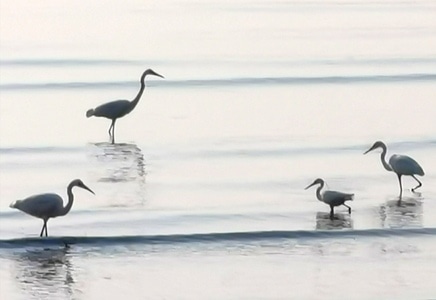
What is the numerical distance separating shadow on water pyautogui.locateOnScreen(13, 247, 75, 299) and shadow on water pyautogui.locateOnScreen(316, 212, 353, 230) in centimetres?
266

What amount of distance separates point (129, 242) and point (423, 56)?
14.8 metres

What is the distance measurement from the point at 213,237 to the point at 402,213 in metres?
2.23

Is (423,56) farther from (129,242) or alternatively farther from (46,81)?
(129,242)

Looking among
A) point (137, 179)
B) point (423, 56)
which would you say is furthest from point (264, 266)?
point (423, 56)

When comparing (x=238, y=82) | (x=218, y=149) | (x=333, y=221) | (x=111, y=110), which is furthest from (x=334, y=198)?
(x=238, y=82)

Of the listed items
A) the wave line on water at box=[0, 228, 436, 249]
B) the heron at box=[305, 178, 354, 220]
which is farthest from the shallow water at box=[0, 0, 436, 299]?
the heron at box=[305, 178, 354, 220]

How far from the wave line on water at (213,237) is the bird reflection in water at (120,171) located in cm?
156

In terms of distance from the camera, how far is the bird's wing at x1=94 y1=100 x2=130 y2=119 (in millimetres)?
19250

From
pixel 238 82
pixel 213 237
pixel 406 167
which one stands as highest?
pixel 238 82

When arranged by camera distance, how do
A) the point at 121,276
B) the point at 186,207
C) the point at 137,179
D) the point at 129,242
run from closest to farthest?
the point at 121,276, the point at 129,242, the point at 186,207, the point at 137,179

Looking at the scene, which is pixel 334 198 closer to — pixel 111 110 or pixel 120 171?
pixel 120 171

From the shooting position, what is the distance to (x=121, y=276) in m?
11.8

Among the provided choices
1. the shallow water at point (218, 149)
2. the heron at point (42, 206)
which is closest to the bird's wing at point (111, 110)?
the shallow water at point (218, 149)

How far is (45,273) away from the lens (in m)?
11.9
